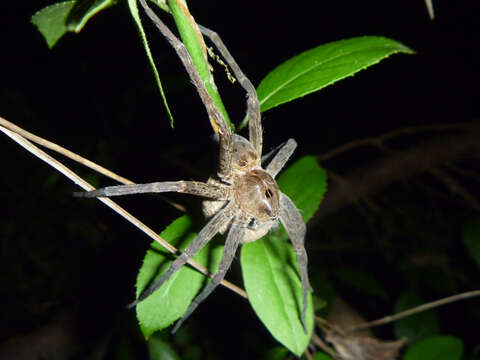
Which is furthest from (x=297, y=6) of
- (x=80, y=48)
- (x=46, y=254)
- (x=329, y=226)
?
(x=46, y=254)

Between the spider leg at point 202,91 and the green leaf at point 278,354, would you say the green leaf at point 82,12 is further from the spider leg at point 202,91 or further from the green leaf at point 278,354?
the green leaf at point 278,354

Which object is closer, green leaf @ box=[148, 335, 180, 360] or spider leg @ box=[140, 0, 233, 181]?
spider leg @ box=[140, 0, 233, 181]

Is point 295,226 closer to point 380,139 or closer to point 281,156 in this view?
point 281,156

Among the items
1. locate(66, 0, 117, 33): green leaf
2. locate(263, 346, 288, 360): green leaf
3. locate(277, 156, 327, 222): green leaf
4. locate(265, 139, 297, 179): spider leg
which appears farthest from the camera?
locate(263, 346, 288, 360): green leaf

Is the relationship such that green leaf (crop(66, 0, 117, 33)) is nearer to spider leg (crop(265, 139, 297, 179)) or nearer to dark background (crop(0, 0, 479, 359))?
spider leg (crop(265, 139, 297, 179))

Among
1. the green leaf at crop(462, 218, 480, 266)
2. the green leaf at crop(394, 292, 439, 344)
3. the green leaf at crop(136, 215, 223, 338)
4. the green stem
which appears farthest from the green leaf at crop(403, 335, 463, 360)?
the green stem

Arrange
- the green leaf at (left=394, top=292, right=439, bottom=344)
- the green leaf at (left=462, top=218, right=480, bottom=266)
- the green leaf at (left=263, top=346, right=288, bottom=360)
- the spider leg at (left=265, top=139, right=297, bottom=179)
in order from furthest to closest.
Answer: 1. the green leaf at (left=462, top=218, right=480, bottom=266)
2. the green leaf at (left=394, top=292, right=439, bottom=344)
3. the green leaf at (left=263, top=346, right=288, bottom=360)
4. the spider leg at (left=265, top=139, right=297, bottom=179)

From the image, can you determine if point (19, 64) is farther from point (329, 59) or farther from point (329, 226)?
point (329, 226)
